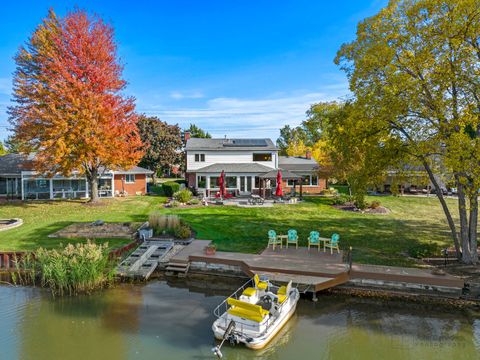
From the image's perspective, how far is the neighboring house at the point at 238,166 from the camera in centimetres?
3578

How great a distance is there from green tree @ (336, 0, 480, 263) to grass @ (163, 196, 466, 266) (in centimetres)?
310

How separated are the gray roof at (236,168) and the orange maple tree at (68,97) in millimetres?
9851

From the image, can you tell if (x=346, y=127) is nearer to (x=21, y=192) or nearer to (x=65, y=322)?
(x=65, y=322)

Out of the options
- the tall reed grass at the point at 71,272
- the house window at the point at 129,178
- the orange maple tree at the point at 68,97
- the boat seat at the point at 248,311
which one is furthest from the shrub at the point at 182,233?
the house window at the point at 129,178

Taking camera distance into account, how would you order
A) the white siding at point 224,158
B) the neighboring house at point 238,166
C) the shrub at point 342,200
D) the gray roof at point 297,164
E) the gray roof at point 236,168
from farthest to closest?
1. the gray roof at point 297,164
2. the white siding at point 224,158
3. the neighboring house at point 238,166
4. the gray roof at point 236,168
5. the shrub at point 342,200

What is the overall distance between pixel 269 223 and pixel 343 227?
14.7 feet

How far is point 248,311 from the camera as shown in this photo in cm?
927

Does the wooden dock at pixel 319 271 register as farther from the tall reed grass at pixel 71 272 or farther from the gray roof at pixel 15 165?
the gray roof at pixel 15 165

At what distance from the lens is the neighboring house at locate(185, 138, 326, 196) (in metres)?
35.8

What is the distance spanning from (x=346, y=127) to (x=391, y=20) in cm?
434

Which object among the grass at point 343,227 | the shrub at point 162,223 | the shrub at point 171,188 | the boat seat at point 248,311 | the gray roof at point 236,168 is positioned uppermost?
the gray roof at point 236,168

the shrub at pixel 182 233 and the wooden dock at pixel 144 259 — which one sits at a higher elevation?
the shrub at pixel 182 233

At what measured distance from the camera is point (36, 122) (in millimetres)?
26609

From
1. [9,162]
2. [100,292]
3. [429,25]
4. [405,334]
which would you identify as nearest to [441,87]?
[429,25]
